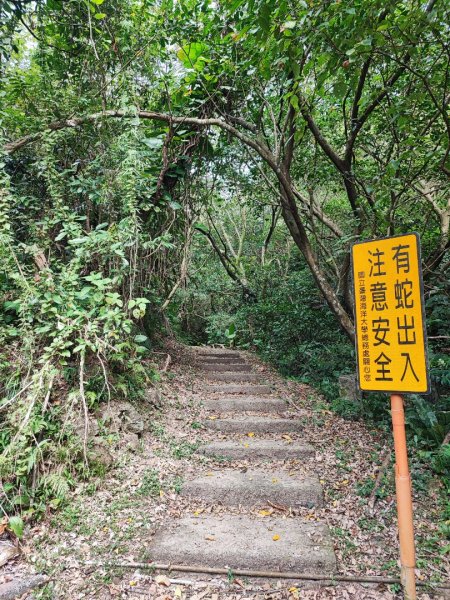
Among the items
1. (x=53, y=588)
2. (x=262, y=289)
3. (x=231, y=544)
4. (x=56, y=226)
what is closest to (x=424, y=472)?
(x=231, y=544)

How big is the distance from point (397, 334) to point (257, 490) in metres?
2.32

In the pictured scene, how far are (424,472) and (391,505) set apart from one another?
647mm

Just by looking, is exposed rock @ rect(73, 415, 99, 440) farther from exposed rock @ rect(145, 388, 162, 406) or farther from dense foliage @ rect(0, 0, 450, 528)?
exposed rock @ rect(145, 388, 162, 406)

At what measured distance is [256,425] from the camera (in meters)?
4.90

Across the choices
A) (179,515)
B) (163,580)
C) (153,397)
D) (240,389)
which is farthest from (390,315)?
(240,389)

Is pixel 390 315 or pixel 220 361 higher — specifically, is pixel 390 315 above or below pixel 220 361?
above

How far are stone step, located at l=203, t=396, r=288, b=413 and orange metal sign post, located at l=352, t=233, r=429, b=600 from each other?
342cm

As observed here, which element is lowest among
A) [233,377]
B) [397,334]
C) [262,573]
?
[262,573]

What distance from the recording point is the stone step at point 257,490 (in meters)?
3.48

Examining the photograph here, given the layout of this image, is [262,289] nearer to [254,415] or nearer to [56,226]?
[254,415]

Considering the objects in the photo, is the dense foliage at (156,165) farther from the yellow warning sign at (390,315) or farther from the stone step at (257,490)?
the yellow warning sign at (390,315)

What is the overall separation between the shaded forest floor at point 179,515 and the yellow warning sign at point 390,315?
1599 mm

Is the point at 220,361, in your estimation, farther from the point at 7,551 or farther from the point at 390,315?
the point at 390,315

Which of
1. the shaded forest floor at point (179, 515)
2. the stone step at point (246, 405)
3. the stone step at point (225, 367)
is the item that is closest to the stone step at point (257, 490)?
the shaded forest floor at point (179, 515)
